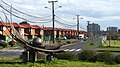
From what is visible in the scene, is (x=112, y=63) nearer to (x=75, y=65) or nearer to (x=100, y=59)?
(x=100, y=59)

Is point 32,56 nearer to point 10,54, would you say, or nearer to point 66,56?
point 66,56

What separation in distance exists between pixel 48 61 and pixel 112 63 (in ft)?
14.7

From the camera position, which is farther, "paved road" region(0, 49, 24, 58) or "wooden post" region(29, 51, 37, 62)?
"paved road" region(0, 49, 24, 58)

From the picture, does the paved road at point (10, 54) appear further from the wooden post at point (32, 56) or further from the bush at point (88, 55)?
the wooden post at point (32, 56)

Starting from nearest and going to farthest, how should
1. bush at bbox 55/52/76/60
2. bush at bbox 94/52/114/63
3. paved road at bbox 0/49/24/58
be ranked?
bush at bbox 94/52/114/63 → bush at bbox 55/52/76/60 → paved road at bbox 0/49/24/58

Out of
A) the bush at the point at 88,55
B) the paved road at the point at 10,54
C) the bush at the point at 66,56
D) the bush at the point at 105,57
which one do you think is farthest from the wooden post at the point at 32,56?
the paved road at the point at 10,54

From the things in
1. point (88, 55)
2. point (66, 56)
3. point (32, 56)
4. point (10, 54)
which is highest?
point (32, 56)

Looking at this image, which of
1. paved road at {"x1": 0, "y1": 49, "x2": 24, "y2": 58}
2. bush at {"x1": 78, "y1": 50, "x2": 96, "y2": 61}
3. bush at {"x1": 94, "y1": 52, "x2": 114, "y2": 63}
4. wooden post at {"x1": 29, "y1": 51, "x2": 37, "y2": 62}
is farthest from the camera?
paved road at {"x1": 0, "y1": 49, "x2": 24, "y2": 58}

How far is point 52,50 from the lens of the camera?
2288 centimetres

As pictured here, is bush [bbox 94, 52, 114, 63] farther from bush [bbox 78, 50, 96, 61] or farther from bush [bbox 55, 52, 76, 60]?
bush [bbox 55, 52, 76, 60]

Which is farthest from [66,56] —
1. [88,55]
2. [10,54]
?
[10,54]

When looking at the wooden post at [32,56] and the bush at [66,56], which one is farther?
the bush at [66,56]

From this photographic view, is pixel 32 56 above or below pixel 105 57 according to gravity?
above

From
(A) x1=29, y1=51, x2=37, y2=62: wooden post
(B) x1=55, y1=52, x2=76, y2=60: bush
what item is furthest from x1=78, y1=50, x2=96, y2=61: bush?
(A) x1=29, y1=51, x2=37, y2=62: wooden post
